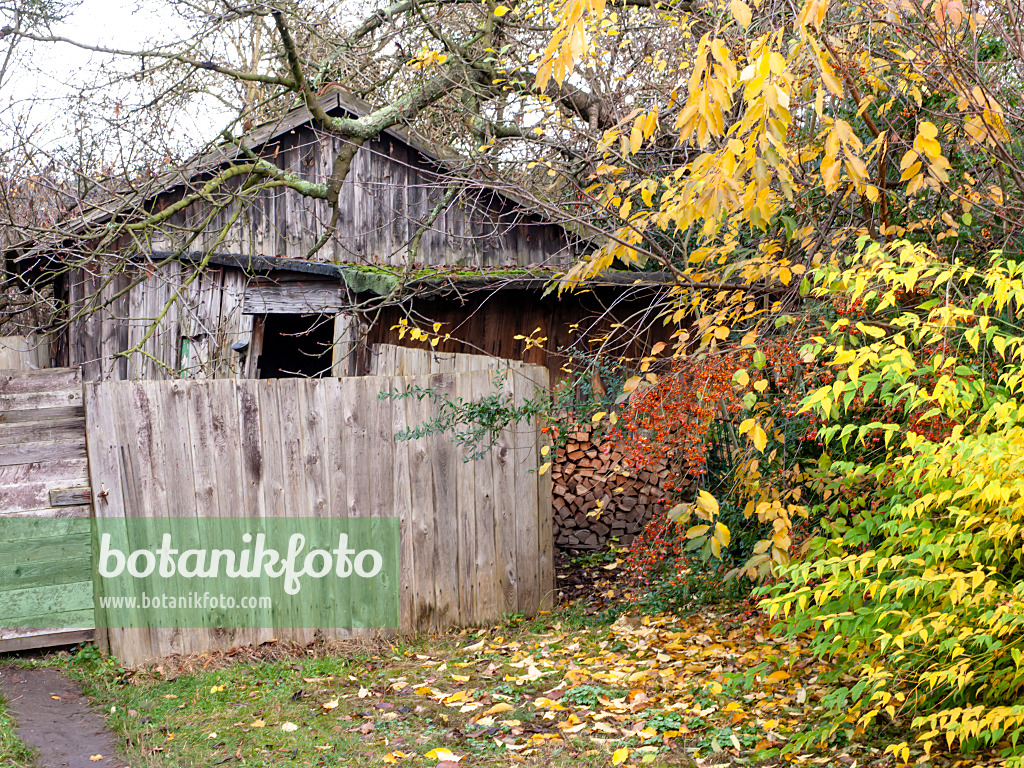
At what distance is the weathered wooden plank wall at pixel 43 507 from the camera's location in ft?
17.0

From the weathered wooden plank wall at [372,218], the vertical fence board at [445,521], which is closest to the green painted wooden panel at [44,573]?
the vertical fence board at [445,521]

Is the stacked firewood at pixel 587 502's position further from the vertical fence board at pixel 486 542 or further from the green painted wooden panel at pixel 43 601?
the green painted wooden panel at pixel 43 601

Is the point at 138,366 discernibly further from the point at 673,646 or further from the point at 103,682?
the point at 673,646

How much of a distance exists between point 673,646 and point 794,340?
6.75ft

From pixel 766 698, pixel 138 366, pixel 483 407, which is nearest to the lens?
pixel 766 698

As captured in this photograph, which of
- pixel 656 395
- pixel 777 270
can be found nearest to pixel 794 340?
pixel 777 270

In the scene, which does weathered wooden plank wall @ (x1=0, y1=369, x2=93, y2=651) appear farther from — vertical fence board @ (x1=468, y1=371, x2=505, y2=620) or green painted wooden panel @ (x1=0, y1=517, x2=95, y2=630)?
vertical fence board @ (x1=468, y1=371, x2=505, y2=620)

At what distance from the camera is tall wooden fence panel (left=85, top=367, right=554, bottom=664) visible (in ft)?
17.3

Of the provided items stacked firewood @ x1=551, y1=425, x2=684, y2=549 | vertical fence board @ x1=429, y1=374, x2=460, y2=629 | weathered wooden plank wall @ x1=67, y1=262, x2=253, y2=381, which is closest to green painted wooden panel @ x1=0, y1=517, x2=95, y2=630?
vertical fence board @ x1=429, y1=374, x2=460, y2=629

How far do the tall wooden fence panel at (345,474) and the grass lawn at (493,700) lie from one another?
0.92 ft

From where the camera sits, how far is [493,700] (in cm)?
452

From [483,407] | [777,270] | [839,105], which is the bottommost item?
[483,407]

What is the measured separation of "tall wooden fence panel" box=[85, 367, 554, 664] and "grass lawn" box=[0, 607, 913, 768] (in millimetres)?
280

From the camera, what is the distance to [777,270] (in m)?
4.49
